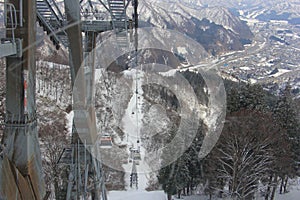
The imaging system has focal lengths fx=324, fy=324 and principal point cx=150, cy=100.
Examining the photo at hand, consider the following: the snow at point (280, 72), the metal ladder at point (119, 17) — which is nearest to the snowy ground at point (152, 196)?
the metal ladder at point (119, 17)

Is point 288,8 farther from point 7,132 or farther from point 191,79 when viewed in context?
point 7,132

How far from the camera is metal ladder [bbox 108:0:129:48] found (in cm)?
473

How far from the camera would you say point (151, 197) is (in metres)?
14.0

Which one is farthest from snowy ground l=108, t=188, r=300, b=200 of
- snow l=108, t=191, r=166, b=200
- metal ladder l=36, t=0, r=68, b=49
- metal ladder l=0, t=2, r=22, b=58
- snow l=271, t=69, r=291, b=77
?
snow l=271, t=69, r=291, b=77

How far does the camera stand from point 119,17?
5.05m

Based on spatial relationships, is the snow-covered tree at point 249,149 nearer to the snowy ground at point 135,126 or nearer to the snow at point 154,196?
the snow at point 154,196

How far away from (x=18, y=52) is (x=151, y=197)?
1217 cm

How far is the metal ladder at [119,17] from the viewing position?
4.73 meters

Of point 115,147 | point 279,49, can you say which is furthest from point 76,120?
point 279,49

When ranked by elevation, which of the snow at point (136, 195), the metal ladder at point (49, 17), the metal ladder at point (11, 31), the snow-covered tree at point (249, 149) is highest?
the metal ladder at point (49, 17)

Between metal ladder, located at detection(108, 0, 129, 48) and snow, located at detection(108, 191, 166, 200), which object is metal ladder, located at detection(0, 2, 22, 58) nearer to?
metal ladder, located at detection(108, 0, 129, 48)

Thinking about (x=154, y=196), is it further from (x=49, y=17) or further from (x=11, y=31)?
(x=11, y=31)

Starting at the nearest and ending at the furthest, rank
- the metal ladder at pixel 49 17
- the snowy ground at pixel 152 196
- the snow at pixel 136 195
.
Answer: the metal ladder at pixel 49 17 < the snowy ground at pixel 152 196 < the snow at pixel 136 195

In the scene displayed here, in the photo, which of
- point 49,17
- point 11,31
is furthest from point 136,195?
point 11,31
